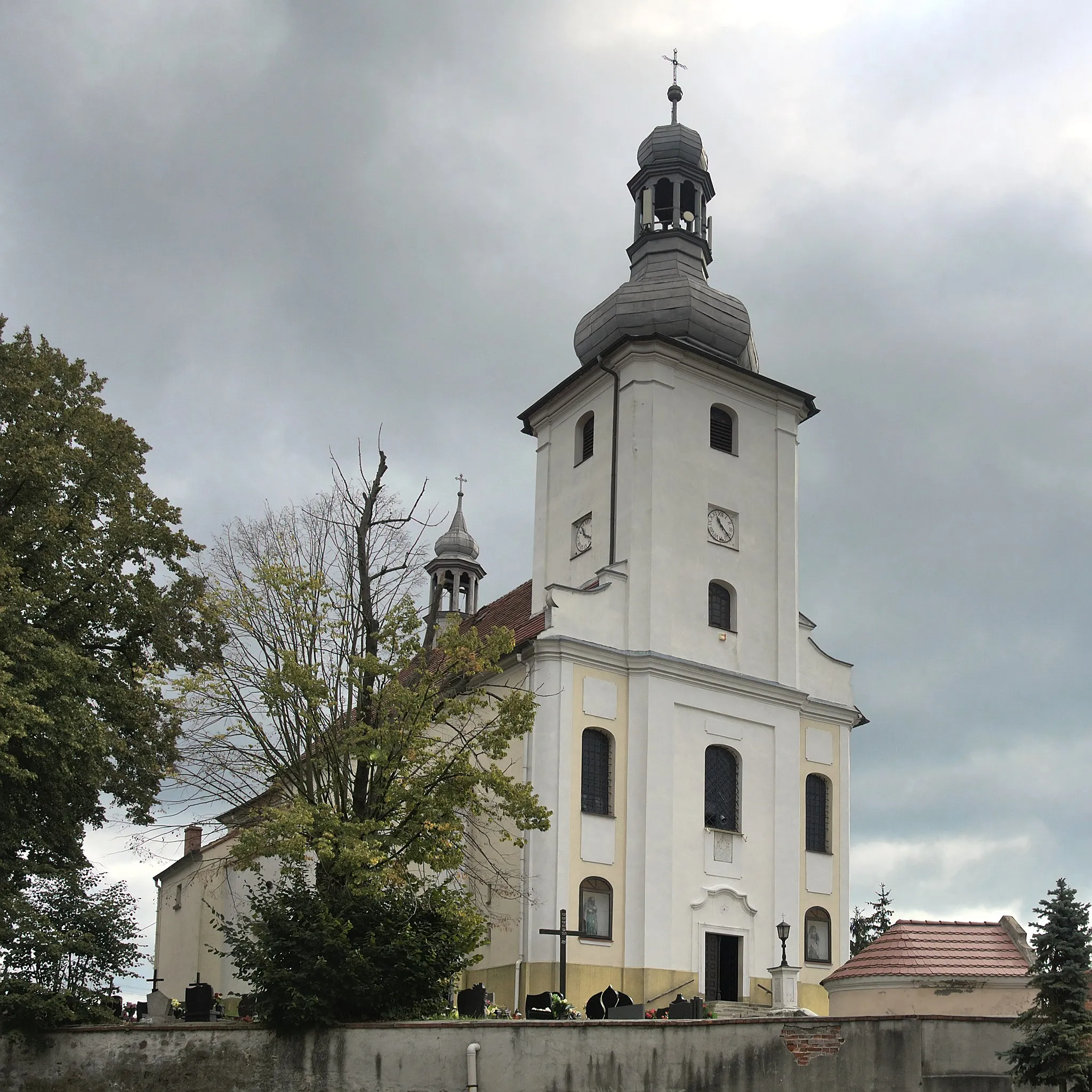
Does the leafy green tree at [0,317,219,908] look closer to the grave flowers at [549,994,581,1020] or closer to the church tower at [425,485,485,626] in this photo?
the grave flowers at [549,994,581,1020]

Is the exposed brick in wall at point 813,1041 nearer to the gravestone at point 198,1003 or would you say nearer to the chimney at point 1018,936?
the chimney at point 1018,936

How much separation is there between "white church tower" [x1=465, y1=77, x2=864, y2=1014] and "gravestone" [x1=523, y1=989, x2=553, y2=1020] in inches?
120

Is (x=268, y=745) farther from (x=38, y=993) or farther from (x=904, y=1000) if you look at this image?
(x=904, y=1000)

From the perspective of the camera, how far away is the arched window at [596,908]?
90.4 feet

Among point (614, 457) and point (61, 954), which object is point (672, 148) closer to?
point (614, 457)

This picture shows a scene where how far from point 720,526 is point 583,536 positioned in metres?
3.22

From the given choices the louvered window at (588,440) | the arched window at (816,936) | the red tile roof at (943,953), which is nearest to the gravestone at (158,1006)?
the red tile roof at (943,953)

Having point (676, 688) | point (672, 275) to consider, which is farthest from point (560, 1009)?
point (672, 275)

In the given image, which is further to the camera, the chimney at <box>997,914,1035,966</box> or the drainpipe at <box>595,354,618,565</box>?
the drainpipe at <box>595,354,618,565</box>

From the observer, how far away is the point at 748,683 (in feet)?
102

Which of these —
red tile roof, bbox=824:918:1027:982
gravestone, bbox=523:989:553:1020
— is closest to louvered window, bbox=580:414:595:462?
gravestone, bbox=523:989:553:1020

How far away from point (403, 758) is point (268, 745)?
2.41 meters

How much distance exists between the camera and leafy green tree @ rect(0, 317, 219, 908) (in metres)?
20.0

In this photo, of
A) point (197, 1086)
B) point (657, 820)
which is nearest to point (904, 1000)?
point (197, 1086)
